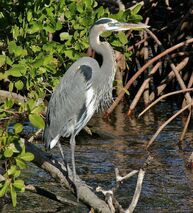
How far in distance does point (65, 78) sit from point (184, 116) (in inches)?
202

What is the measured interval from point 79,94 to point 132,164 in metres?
1.98

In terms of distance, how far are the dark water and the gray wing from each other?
700 mm

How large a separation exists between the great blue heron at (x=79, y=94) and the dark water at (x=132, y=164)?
704 millimetres

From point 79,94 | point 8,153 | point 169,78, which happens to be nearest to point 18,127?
point 8,153

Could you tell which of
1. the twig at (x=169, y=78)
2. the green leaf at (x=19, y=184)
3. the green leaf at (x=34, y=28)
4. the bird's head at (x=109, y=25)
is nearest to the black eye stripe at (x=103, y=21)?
the bird's head at (x=109, y=25)

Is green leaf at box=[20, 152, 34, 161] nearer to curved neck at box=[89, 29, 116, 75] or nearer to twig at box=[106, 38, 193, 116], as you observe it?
curved neck at box=[89, 29, 116, 75]

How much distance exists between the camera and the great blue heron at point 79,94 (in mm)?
6762

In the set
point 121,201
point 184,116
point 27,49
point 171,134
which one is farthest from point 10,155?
point 184,116

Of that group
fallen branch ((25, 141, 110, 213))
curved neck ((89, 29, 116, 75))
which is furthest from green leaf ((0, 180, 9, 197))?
curved neck ((89, 29, 116, 75))

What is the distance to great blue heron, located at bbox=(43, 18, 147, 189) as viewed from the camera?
266 inches

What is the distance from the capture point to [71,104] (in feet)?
22.8

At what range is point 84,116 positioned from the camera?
698 centimetres

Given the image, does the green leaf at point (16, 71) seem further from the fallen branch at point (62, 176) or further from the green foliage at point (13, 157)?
the fallen branch at point (62, 176)

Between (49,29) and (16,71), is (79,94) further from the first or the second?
(16,71)
